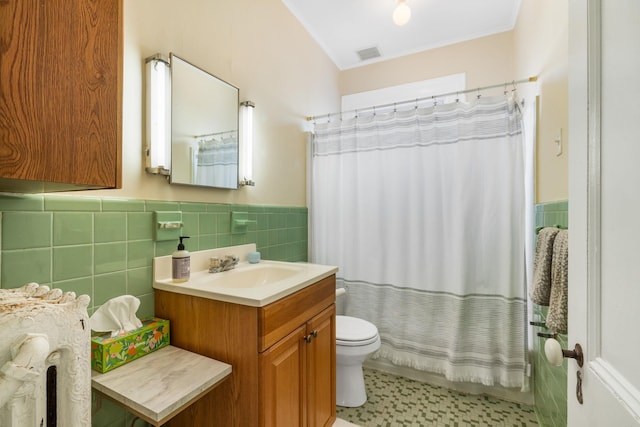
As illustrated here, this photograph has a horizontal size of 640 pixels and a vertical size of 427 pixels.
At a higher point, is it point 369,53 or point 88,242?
point 369,53

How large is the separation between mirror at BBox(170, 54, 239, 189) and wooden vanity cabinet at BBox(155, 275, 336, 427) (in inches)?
24.5

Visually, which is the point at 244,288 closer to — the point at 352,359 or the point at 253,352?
the point at 253,352

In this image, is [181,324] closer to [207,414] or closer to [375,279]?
[207,414]

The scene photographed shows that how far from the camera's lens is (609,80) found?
0.54 meters

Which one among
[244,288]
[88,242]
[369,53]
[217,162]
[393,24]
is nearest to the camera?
[88,242]

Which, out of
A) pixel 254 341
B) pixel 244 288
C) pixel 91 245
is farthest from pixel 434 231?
pixel 91 245

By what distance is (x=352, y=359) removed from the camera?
1746 mm

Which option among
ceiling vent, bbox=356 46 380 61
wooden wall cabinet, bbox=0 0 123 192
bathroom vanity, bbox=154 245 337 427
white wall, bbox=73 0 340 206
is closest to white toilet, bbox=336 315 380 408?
bathroom vanity, bbox=154 245 337 427

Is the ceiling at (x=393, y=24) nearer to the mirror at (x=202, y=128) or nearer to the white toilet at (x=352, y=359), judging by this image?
the mirror at (x=202, y=128)

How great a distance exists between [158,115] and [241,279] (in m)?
0.89

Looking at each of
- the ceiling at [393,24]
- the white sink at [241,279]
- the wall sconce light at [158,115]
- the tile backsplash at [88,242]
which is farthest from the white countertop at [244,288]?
the ceiling at [393,24]

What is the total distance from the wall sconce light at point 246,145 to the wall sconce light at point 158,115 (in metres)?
0.50

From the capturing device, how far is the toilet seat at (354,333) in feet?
5.65

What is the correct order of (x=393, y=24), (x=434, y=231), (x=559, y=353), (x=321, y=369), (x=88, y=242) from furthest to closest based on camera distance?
(x=393, y=24)
(x=434, y=231)
(x=321, y=369)
(x=88, y=242)
(x=559, y=353)
